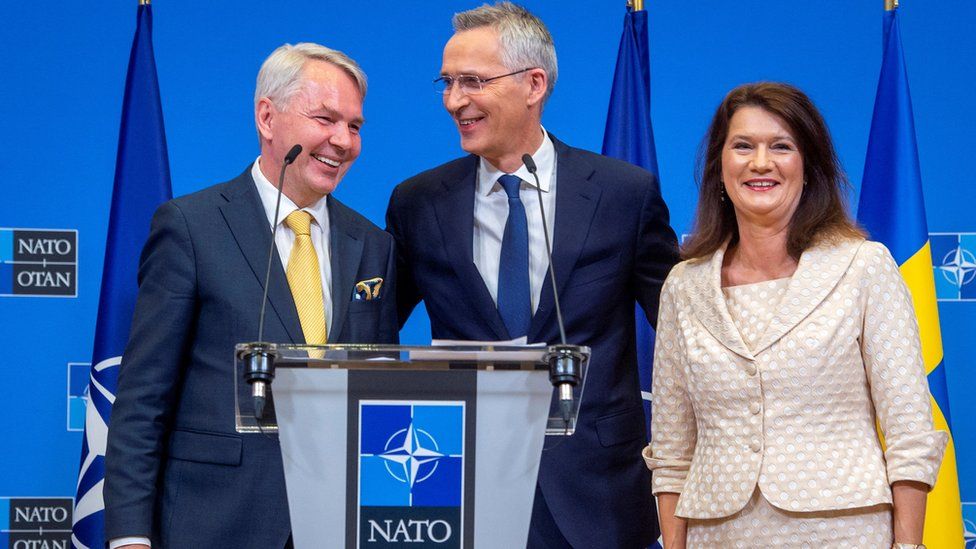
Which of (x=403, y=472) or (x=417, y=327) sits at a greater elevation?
→ (x=417, y=327)

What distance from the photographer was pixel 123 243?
11.9 ft

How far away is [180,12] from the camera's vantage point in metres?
4.12

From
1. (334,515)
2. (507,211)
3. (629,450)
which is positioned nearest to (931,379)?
(629,450)

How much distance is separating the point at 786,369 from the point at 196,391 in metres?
1.21

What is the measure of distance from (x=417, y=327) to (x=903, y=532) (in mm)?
2295

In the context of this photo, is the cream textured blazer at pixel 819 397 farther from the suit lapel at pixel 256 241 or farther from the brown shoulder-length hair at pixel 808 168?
the suit lapel at pixel 256 241

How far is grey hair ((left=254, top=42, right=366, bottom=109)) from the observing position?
2676mm

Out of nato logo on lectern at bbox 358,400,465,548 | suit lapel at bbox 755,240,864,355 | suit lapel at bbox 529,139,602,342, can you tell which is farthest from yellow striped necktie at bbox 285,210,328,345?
suit lapel at bbox 755,240,864,355

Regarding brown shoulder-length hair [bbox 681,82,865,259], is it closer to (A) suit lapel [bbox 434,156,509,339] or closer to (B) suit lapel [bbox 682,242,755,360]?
(B) suit lapel [bbox 682,242,755,360]

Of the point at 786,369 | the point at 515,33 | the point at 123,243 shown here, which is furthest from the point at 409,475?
the point at 123,243

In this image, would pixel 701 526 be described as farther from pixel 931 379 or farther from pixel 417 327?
pixel 417 327

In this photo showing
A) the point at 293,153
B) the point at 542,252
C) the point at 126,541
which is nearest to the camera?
the point at 126,541

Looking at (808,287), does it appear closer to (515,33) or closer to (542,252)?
(542,252)

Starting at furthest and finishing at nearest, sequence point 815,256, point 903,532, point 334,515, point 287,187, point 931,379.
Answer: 1. point 931,379
2. point 287,187
3. point 815,256
4. point 903,532
5. point 334,515
